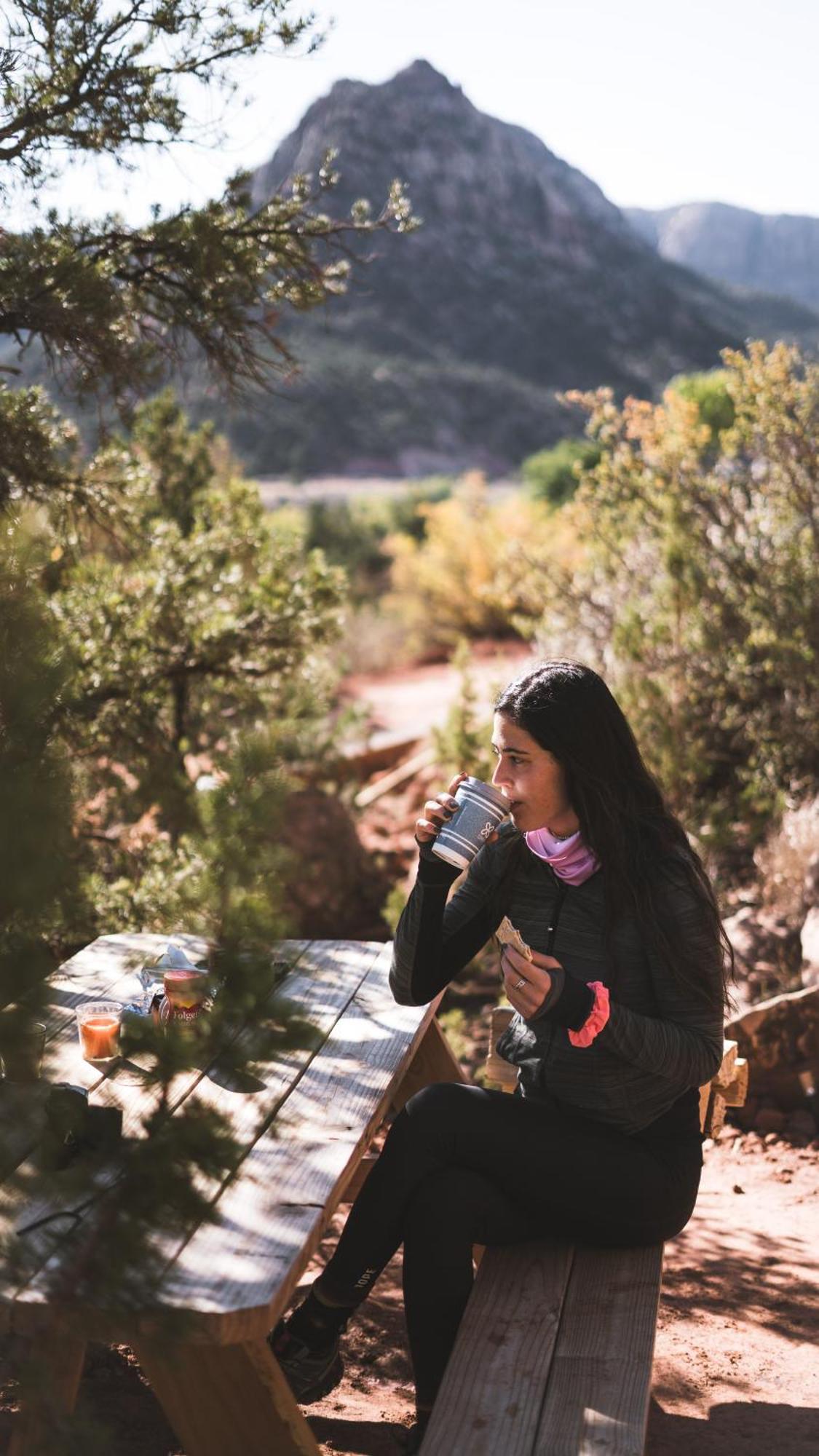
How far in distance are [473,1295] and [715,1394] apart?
79 cm

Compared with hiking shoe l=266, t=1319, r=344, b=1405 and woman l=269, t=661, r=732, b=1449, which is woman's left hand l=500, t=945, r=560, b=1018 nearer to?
woman l=269, t=661, r=732, b=1449

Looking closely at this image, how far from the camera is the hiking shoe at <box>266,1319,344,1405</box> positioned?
95.7 inches

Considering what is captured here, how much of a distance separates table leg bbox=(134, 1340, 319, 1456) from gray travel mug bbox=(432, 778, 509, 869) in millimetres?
840

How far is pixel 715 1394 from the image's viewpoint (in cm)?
283

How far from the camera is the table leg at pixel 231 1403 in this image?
1.99 m

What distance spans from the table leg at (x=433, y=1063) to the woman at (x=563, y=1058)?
23.5 inches

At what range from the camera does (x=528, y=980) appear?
233cm

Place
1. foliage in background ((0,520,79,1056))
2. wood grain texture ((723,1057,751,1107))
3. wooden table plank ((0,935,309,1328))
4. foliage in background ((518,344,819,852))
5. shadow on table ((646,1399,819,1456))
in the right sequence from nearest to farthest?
1. foliage in background ((0,520,79,1056))
2. wooden table plank ((0,935,309,1328))
3. shadow on table ((646,1399,819,1456))
4. wood grain texture ((723,1057,751,1107))
5. foliage in background ((518,344,819,852))

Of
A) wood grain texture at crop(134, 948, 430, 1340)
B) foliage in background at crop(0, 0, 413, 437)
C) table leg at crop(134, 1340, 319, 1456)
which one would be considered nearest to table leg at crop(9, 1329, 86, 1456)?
wood grain texture at crop(134, 948, 430, 1340)

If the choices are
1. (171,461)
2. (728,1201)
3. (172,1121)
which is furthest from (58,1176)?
(171,461)

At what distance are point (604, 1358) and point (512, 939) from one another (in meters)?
0.67

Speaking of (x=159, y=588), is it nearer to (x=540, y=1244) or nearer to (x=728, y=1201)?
(x=728, y=1201)

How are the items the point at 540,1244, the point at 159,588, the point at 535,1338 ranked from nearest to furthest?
the point at 535,1338
the point at 540,1244
the point at 159,588

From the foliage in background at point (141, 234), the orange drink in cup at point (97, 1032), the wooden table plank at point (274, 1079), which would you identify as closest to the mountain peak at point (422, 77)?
the foliage in background at point (141, 234)
